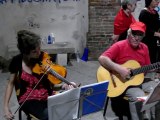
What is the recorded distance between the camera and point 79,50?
7871mm

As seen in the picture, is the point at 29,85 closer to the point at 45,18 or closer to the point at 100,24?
the point at 45,18

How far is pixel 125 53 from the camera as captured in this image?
166 inches

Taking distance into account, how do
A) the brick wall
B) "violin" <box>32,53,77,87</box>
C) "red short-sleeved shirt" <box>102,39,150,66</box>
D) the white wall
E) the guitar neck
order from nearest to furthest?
"violin" <box>32,53,77,87</box> < the guitar neck < "red short-sleeved shirt" <box>102,39,150,66</box> < the white wall < the brick wall

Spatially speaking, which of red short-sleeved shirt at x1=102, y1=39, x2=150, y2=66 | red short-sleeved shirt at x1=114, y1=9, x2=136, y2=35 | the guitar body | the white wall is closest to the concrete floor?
the white wall

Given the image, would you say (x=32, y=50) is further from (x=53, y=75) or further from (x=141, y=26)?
(x=141, y=26)

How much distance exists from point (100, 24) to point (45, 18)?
1.17m

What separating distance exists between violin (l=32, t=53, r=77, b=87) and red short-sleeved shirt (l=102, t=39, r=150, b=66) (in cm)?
80

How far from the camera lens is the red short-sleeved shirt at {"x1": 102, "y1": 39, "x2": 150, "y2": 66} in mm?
4180

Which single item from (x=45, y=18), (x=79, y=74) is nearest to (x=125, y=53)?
(x=79, y=74)

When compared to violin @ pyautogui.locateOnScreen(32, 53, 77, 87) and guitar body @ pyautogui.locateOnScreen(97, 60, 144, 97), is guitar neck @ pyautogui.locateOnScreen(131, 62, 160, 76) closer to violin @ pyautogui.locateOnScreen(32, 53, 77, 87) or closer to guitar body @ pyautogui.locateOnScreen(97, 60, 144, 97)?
guitar body @ pyautogui.locateOnScreen(97, 60, 144, 97)

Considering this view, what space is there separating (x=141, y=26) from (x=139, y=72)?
50 cm

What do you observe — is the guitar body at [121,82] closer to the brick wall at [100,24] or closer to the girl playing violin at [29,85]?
the girl playing violin at [29,85]

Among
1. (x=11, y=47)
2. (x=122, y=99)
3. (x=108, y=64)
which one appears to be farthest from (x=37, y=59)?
(x=11, y=47)

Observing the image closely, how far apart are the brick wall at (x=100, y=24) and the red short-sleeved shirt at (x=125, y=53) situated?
3615mm
